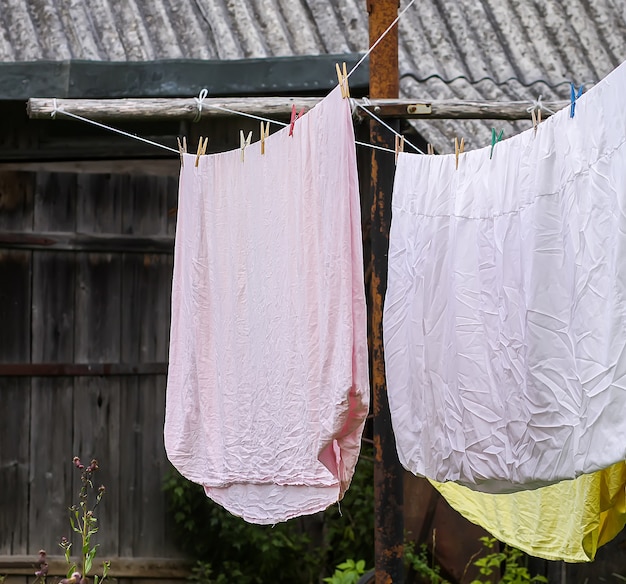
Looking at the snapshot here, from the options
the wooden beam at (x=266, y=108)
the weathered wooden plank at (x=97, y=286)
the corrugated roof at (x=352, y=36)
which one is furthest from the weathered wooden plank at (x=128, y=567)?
the wooden beam at (x=266, y=108)

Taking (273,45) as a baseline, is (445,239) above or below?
below

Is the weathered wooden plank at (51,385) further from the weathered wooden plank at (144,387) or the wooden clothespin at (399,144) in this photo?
the wooden clothespin at (399,144)

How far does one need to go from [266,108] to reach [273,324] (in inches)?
30.7

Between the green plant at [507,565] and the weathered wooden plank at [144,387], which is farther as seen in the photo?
the weathered wooden plank at [144,387]

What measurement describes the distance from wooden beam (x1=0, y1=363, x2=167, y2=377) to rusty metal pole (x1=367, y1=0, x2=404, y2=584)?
2.11 metres

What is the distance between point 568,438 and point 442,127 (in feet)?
7.42

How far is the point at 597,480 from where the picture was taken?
3057mm

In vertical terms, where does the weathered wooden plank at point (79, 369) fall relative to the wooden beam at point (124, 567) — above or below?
above

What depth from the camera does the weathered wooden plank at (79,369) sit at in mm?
5422

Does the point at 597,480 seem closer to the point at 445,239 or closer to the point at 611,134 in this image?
the point at 445,239

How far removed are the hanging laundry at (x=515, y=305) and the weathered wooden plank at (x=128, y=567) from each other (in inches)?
102

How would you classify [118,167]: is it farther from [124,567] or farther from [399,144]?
[399,144]

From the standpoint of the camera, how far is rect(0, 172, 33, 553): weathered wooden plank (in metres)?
5.43

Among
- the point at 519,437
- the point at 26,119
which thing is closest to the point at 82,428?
the point at 26,119
